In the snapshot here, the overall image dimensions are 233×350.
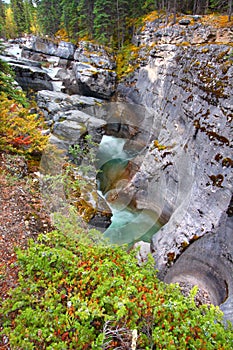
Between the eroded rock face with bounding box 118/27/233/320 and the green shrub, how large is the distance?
4.96 metres

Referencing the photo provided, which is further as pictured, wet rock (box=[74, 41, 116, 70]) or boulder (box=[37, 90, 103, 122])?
wet rock (box=[74, 41, 116, 70])

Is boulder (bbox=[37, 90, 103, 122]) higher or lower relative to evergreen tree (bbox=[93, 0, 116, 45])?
lower

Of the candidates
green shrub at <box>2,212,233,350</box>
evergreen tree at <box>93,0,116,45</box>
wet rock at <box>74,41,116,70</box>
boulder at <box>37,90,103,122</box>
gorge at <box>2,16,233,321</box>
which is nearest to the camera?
green shrub at <box>2,212,233,350</box>

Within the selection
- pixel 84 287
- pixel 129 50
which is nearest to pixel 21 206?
pixel 84 287

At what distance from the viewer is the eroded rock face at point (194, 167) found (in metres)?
8.05

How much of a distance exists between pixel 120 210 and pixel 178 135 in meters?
6.02

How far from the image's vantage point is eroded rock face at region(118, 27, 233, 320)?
805 cm

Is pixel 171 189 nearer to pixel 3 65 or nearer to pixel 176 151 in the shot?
pixel 176 151

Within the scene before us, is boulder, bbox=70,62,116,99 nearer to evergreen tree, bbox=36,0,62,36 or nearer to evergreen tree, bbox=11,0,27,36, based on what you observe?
evergreen tree, bbox=36,0,62,36

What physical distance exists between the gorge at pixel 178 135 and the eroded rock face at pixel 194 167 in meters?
0.04

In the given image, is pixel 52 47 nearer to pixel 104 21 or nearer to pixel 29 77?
pixel 104 21

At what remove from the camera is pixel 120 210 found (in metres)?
13.6

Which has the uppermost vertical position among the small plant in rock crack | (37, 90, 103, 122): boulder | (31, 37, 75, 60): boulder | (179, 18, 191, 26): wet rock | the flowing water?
(179, 18, 191, 26): wet rock

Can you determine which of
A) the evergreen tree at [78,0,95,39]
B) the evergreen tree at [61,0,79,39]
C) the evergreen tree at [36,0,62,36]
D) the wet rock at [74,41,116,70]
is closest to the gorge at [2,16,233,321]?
the wet rock at [74,41,116,70]
